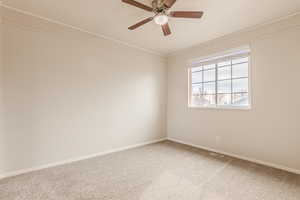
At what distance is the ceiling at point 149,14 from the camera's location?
85.2 inches

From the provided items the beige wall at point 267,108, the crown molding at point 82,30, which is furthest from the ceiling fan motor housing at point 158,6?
the beige wall at point 267,108

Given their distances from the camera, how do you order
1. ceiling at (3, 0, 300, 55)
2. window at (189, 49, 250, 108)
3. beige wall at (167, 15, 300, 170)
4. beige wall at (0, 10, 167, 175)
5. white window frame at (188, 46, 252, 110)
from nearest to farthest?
ceiling at (3, 0, 300, 55) → beige wall at (0, 10, 167, 175) → beige wall at (167, 15, 300, 170) → white window frame at (188, 46, 252, 110) → window at (189, 49, 250, 108)

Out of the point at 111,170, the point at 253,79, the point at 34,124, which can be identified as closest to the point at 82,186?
the point at 111,170

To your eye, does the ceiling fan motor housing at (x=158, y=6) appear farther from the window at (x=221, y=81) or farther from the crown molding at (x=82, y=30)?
the window at (x=221, y=81)

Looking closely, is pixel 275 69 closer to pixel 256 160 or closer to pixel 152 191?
pixel 256 160

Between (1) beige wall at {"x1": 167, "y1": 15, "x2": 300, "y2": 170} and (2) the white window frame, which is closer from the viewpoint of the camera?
(1) beige wall at {"x1": 167, "y1": 15, "x2": 300, "y2": 170}

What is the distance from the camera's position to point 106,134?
129 inches

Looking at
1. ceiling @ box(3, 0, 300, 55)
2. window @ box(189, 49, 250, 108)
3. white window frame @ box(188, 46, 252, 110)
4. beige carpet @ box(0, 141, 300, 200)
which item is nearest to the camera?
beige carpet @ box(0, 141, 300, 200)

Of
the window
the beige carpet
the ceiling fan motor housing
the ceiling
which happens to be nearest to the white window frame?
the window

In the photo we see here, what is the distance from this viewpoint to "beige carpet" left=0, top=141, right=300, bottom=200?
1.82m

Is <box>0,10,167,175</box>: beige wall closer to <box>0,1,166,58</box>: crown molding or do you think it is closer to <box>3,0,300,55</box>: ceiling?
<box>0,1,166,58</box>: crown molding

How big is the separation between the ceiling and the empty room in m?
0.02

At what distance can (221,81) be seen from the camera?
343 centimetres

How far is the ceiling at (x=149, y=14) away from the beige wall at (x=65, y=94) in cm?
30
